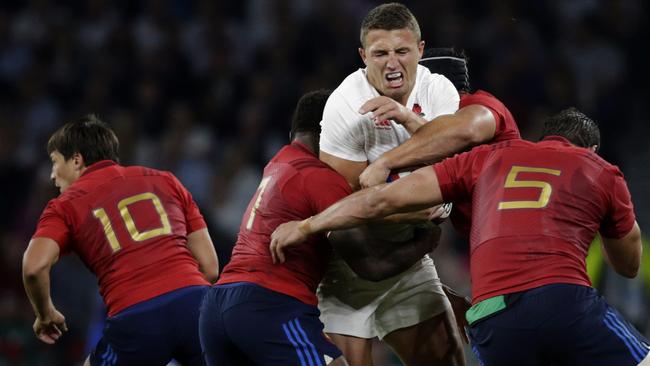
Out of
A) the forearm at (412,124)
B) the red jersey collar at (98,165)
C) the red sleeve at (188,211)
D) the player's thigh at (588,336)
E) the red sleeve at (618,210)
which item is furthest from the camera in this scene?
the red sleeve at (188,211)

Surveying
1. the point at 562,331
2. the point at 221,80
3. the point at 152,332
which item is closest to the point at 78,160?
the point at 152,332

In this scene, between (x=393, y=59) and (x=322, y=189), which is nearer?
(x=322, y=189)

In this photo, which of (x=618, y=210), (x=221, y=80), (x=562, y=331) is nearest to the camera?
(x=562, y=331)

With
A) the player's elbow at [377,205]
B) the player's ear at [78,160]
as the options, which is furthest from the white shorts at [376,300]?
the player's ear at [78,160]

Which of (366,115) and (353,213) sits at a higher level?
(366,115)

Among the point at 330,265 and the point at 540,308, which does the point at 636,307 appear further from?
the point at 540,308

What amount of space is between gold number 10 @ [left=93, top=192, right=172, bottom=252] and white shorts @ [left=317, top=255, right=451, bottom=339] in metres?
0.89

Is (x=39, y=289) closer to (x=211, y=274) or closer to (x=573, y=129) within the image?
(x=211, y=274)

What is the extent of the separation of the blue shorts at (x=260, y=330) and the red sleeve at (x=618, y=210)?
4.24 ft

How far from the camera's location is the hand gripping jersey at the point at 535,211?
402 centimetres

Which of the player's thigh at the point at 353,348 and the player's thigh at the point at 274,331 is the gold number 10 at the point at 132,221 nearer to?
the player's thigh at the point at 274,331

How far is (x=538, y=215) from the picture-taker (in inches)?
159

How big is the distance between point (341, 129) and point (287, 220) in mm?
519

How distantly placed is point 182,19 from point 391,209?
727cm
